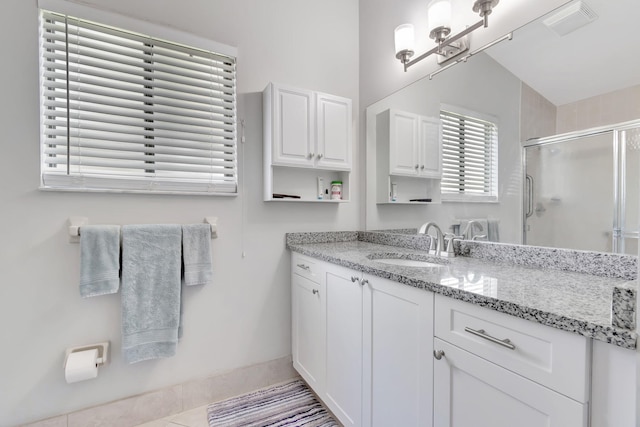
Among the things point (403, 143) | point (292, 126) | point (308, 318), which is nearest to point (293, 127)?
point (292, 126)

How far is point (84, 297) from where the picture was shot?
1.41 m

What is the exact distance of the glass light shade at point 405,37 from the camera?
1.73 meters

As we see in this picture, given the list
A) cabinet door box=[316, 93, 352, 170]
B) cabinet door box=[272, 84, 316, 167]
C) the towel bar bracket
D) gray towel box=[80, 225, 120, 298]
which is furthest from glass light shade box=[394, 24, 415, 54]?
the towel bar bracket

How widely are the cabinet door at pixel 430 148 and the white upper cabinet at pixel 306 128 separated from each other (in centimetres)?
48

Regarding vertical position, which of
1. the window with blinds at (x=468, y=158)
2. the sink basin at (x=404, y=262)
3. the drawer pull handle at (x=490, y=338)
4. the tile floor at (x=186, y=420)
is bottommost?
the tile floor at (x=186, y=420)

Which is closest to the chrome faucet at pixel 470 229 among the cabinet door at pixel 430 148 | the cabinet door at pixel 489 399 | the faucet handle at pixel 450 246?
the faucet handle at pixel 450 246

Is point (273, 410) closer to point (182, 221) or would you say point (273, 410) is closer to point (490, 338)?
point (182, 221)

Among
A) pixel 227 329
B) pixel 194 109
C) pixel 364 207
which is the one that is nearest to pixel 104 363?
pixel 227 329

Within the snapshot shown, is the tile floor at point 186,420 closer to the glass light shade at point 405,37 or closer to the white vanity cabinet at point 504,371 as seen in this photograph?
the white vanity cabinet at point 504,371

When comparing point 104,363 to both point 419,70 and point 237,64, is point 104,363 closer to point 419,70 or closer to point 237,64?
point 237,64

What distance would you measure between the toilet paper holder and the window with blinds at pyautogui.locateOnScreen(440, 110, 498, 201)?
1.99 m

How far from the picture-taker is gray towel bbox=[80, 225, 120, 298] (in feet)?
4.47

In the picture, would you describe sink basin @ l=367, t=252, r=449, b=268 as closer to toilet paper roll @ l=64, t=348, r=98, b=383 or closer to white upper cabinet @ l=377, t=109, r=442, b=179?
white upper cabinet @ l=377, t=109, r=442, b=179

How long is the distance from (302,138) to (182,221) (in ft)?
2.90
